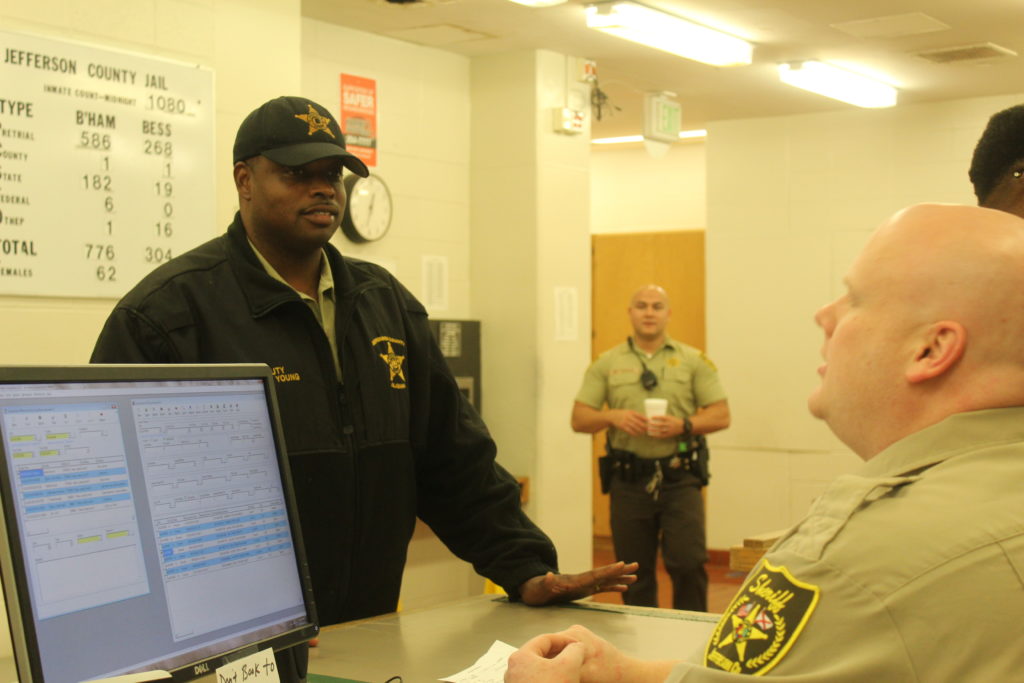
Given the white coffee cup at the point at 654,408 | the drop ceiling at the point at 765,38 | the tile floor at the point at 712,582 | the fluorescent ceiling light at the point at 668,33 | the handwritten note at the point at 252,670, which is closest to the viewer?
the handwritten note at the point at 252,670

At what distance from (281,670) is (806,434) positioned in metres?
6.34

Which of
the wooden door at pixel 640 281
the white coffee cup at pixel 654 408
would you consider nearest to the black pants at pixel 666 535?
the white coffee cup at pixel 654 408

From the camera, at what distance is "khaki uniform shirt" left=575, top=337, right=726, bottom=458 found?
557 centimetres

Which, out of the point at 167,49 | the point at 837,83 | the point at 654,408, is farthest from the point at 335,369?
the point at 837,83

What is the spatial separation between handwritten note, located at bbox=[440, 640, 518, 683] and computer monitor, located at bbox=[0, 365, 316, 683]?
226 mm

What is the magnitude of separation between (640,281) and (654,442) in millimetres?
3305

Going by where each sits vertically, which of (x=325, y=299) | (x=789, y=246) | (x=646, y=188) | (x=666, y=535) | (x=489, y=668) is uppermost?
(x=646, y=188)

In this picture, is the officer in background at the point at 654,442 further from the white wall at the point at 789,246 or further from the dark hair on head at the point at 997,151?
the dark hair on head at the point at 997,151

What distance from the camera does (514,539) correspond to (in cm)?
221

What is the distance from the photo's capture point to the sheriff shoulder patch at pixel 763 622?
1.07 metres

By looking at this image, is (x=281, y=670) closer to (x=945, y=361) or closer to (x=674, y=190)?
(x=945, y=361)

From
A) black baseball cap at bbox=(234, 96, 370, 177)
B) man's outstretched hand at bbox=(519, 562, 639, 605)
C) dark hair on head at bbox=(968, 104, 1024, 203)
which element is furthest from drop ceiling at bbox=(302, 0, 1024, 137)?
man's outstretched hand at bbox=(519, 562, 639, 605)

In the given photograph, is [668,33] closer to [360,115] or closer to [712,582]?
[360,115]

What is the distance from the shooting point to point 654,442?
17.9 ft
